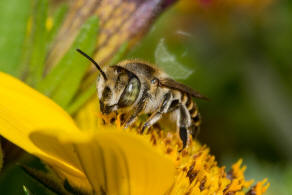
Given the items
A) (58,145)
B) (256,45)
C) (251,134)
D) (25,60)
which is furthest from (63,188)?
(256,45)

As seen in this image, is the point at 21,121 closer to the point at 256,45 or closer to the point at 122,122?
the point at 122,122

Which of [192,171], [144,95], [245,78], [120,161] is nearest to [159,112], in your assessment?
[144,95]

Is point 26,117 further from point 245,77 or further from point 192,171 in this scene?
point 245,77

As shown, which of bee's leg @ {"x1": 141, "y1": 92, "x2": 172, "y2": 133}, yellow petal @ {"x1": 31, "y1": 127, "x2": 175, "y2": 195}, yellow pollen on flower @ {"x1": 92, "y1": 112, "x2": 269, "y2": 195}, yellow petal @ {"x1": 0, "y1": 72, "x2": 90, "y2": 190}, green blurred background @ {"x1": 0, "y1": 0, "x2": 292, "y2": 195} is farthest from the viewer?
green blurred background @ {"x1": 0, "y1": 0, "x2": 292, "y2": 195}

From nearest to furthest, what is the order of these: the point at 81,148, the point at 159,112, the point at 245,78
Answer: the point at 81,148, the point at 159,112, the point at 245,78

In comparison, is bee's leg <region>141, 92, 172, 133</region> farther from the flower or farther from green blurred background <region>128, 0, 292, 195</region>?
green blurred background <region>128, 0, 292, 195</region>

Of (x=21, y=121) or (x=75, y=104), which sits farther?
(x=75, y=104)

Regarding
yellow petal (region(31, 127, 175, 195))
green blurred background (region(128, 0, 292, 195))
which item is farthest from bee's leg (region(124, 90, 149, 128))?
green blurred background (region(128, 0, 292, 195))
